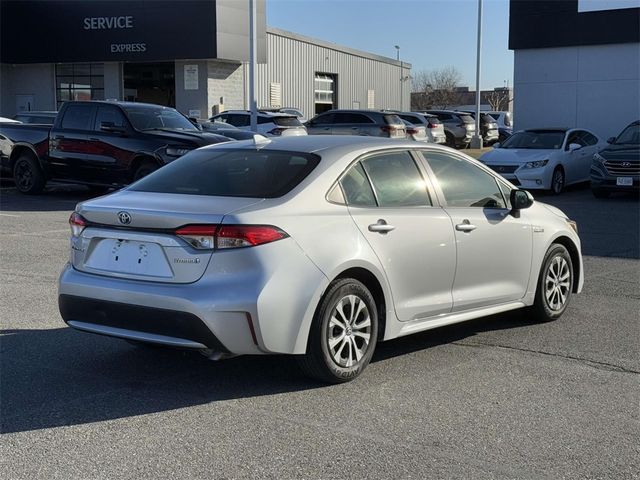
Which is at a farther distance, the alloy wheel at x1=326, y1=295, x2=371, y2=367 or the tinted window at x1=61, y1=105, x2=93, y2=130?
the tinted window at x1=61, y1=105, x2=93, y2=130

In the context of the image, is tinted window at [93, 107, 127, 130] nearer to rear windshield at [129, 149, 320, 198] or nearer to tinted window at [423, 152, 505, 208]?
rear windshield at [129, 149, 320, 198]

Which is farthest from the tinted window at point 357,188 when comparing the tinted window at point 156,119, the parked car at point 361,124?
the parked car at point 361,124

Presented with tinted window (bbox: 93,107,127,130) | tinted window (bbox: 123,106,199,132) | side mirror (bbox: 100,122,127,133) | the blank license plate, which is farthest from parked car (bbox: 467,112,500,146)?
side mirror (bbox: 100,122,127,133)

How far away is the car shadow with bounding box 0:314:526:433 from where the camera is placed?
480 cm

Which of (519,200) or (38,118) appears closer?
(519,200)

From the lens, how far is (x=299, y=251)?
192 inches

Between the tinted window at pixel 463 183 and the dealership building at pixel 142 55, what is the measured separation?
28036 millimetres

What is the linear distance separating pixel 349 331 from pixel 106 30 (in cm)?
3236

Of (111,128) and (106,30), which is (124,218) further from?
(106,30)

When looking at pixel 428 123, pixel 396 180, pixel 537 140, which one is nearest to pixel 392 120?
pixel 428 123

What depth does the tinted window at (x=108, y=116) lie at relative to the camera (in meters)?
15.7

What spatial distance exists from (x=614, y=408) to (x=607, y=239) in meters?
7.45

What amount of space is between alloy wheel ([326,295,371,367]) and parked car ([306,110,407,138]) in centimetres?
2218

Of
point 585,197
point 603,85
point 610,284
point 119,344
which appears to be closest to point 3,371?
point 119,344
